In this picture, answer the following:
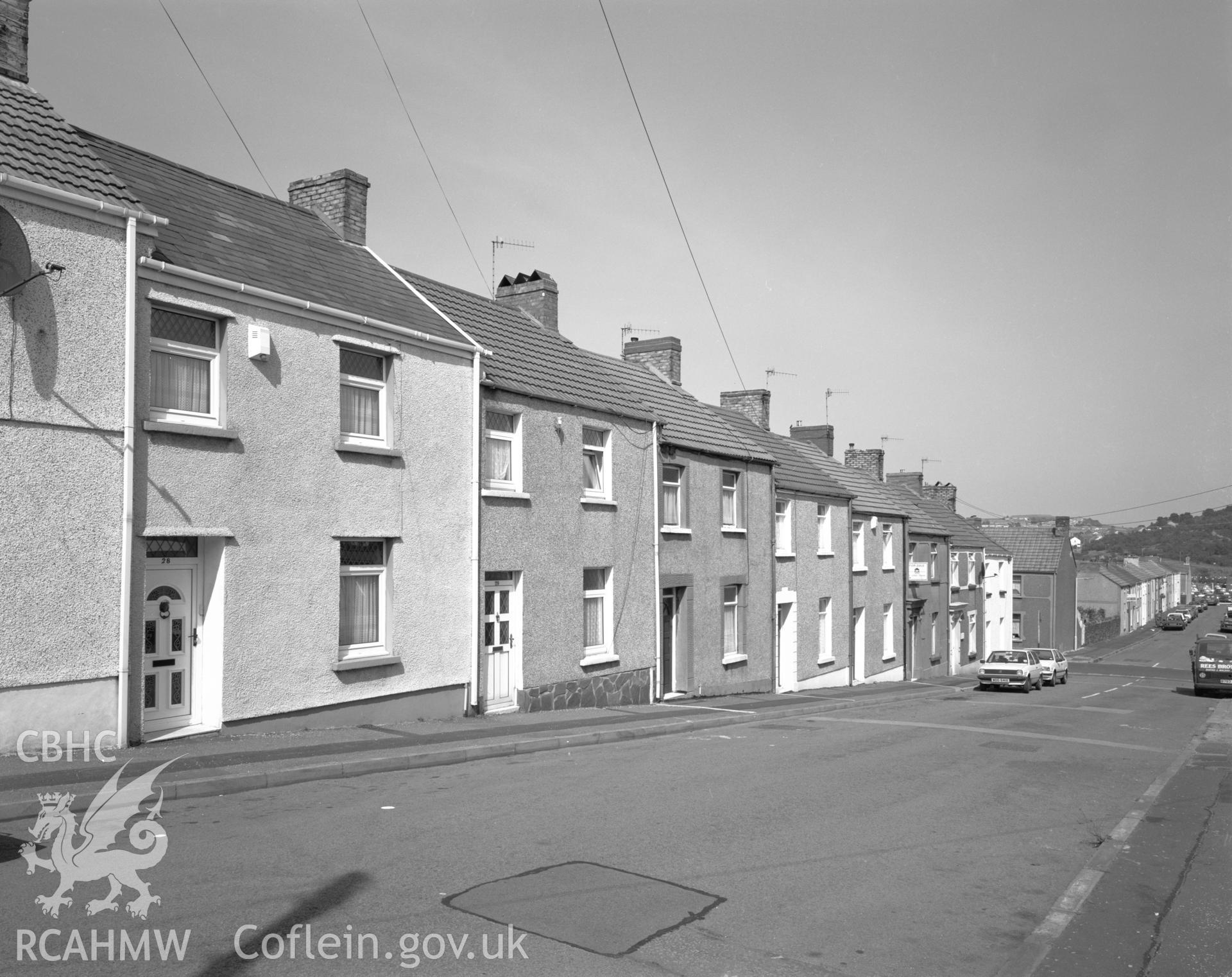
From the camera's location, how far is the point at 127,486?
10539 mm

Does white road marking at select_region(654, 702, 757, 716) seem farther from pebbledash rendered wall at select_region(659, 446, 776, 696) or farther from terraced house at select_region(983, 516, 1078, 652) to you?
terraced house at select_region(983, 516, 1078, 652)

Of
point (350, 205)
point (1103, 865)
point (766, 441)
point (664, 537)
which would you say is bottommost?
point (1103, 865)

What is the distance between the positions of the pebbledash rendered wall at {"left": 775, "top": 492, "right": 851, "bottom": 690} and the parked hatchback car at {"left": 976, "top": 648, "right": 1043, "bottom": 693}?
4.59m

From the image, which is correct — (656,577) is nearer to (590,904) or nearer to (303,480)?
(303,480)

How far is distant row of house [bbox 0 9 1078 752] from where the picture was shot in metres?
10.0

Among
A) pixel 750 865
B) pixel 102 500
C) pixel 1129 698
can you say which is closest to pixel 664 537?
pixel 102 500

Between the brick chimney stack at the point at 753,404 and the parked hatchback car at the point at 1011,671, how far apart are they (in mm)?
11071

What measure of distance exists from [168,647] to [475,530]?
5.38 metres

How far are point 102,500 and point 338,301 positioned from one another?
4.74m

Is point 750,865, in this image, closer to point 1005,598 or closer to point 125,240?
point 125,240

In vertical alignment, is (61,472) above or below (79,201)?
below

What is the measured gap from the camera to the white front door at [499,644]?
1611 cm

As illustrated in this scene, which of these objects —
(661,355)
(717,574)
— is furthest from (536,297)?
(717,574)

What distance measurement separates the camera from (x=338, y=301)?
45.3 ft
